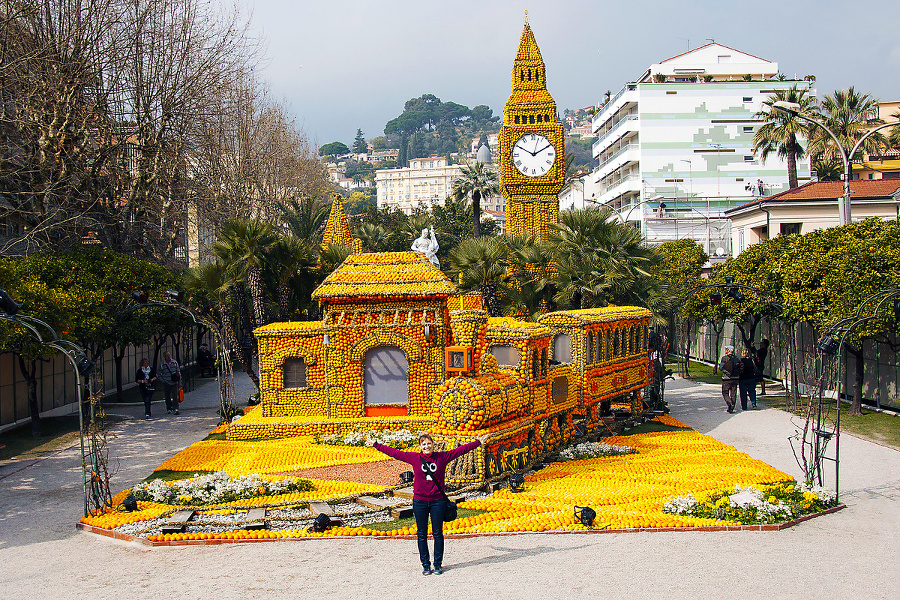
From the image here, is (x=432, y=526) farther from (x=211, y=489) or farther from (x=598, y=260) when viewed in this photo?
(x=598, y=260)

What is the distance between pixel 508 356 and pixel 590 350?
3.30 metres

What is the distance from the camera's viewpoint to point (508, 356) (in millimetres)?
19547

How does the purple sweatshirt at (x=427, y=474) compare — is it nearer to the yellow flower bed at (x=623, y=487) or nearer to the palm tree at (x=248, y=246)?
the yellow flower bed at (x=623, y=487)

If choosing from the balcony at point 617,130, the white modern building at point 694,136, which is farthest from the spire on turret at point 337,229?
the balcony at point 617,130

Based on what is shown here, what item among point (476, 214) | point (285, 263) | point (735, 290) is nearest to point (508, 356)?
point (285, 263)

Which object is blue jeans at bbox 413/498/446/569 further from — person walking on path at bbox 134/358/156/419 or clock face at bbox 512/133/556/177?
clock face at bbox 512/133/556/177

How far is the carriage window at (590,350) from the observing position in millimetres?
21656

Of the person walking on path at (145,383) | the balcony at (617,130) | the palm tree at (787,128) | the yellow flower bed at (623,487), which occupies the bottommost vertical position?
the yellow flower bed at (623,487)

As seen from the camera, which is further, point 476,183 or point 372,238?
point 476,183

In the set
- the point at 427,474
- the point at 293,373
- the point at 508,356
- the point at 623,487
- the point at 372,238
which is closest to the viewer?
the point at 427,474

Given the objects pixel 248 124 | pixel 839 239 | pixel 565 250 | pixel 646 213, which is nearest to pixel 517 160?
pixel 565 250

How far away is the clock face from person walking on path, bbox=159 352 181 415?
58.8 feet

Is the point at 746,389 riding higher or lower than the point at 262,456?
higher

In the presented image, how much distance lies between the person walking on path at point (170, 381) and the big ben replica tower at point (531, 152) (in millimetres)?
16542
